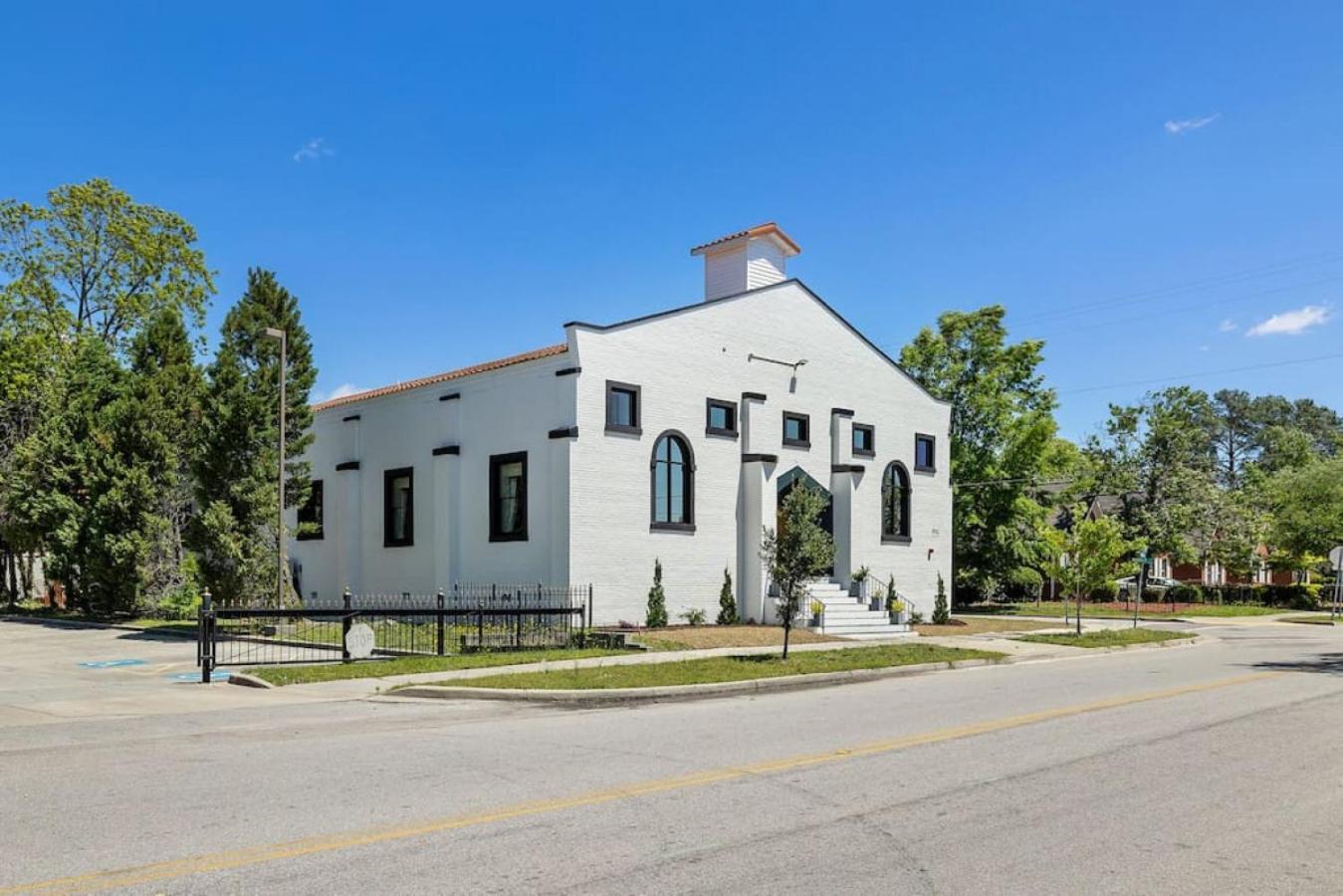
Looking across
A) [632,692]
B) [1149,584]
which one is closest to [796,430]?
[632,692]

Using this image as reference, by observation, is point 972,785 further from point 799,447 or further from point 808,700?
point 799,447

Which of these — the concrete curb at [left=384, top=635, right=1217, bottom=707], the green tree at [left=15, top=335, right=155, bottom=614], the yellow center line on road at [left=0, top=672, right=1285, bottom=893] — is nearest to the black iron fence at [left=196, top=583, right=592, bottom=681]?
the concrete curb at [left=384, top=635, right=1217, bottom=707]

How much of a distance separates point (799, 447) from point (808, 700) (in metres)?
14.8

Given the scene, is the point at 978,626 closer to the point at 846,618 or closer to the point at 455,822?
the point at 846,618

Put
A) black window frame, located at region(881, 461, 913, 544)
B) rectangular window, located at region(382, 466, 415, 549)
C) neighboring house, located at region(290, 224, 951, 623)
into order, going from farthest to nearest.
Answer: black window frame, located at region(881, 461, 913, 544) → rectangular window, located at region(382, 466, 415, 549) → neighboring house, located at region(290, 224, 951, 623)

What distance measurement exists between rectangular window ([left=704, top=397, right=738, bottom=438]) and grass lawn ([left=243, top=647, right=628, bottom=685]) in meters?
8.65

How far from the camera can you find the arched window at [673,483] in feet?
84.5

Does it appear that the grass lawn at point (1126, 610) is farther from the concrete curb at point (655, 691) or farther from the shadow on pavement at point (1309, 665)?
the concrete curb at point (655, 691)

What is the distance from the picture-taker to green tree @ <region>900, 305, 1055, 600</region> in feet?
139

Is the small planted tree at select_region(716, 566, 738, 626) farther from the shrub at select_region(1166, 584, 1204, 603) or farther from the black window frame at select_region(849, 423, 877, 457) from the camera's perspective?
the shrub at select_region(1166, 584, 1204, 603)

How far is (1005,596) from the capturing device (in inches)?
2111

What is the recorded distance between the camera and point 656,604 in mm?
24953

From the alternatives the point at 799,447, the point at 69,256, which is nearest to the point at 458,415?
the point at 799,447

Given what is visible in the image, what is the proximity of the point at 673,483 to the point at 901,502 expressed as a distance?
30.8 feet
